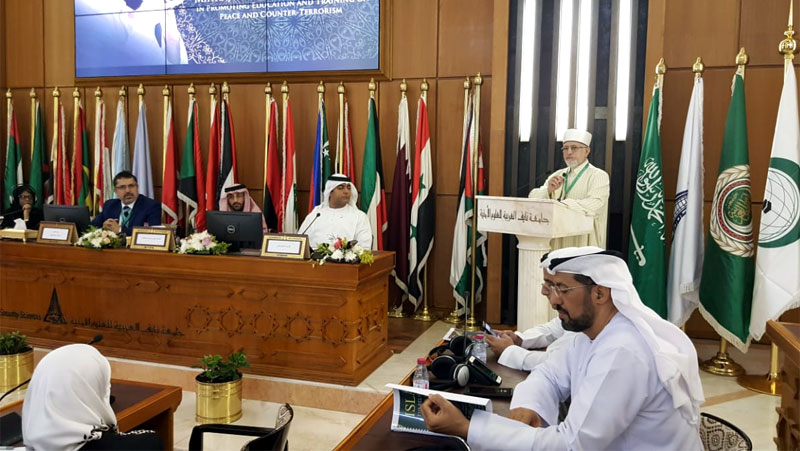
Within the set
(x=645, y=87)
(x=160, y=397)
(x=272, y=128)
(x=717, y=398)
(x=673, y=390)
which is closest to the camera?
(x=673, y=390)

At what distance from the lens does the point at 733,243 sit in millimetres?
4391

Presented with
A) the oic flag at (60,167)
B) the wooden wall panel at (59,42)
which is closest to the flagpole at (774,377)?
the oic flag at (60,167)

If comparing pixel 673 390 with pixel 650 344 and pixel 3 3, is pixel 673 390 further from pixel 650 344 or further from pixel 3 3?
pixel 3 3

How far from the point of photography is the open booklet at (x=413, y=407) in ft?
5.74

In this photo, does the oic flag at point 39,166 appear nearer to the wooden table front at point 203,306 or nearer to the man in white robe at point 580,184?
the wooden table front at point 203,306

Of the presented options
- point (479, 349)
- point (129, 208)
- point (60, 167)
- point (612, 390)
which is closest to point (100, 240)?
point (129, 208)

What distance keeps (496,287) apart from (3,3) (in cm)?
733

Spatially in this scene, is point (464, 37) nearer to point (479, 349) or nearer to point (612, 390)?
point (479, 349)

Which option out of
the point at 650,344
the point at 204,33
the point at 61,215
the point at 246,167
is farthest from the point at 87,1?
the point at 650,344

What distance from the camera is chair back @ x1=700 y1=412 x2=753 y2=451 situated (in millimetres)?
1638

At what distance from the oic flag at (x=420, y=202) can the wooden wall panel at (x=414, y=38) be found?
0.44 meters

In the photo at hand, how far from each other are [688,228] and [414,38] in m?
3.39

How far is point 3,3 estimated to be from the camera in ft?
24.7

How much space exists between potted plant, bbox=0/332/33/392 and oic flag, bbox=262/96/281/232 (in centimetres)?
264
